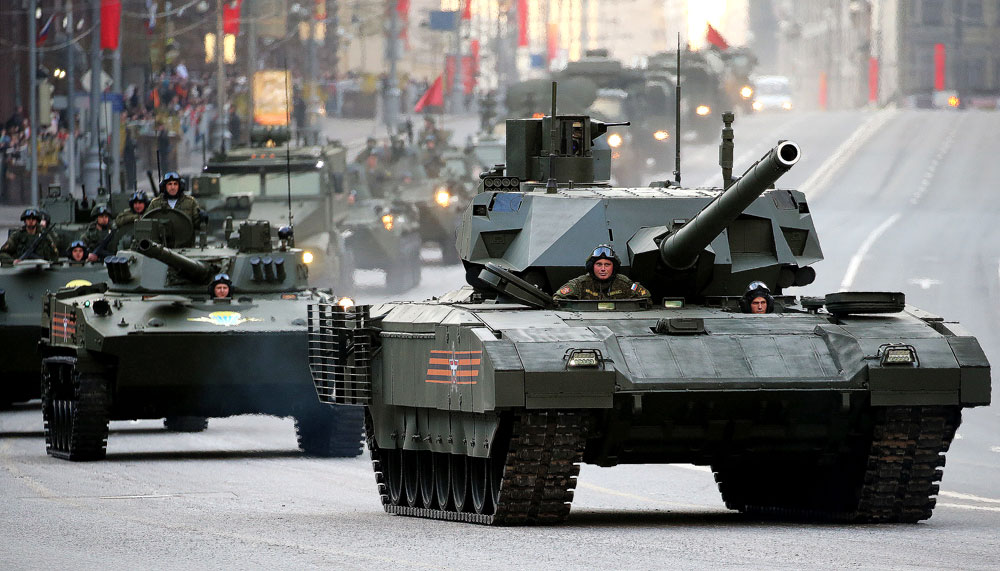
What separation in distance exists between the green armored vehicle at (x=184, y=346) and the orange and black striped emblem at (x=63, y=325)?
22 millimetres

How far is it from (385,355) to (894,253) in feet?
124

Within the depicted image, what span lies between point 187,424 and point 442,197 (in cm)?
2348

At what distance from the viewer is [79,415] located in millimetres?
24125

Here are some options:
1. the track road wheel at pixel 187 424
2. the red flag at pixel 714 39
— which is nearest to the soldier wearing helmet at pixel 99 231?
the track road wheel at pixel 187 424

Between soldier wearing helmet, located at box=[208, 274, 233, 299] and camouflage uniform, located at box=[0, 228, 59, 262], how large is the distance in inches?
270

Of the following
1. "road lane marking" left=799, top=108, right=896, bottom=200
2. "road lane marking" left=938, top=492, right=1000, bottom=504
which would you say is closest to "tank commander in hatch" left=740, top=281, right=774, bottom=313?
"road lane marking" left=938, top=492, right=1000, bottom=504

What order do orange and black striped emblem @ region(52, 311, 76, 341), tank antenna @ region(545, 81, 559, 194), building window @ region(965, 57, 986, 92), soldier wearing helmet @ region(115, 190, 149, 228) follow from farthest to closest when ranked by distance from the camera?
building window @ region(965, 57, 986, 92) < soldier wearing helmet @ region(115, 190, 149, 228) < orange and black striped emblem @ region(52, 311, 76, 341) < tank antenna @ region(545, 81, 559, 194)

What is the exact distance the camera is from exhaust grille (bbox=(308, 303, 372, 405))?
1822 centimetres

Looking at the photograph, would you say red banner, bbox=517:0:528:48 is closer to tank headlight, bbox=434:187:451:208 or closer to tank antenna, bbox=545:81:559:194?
tank headlight, bbox=434:187:451:208

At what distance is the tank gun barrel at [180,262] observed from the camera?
23766mm

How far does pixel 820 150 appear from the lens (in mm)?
80938

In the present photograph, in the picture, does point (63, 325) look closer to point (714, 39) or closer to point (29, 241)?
point (29, 241)

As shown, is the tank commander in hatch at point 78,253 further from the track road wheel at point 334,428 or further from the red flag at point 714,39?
the red flag at point 714,39

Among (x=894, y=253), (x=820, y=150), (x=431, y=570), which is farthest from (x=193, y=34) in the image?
(x=431, y=570)
